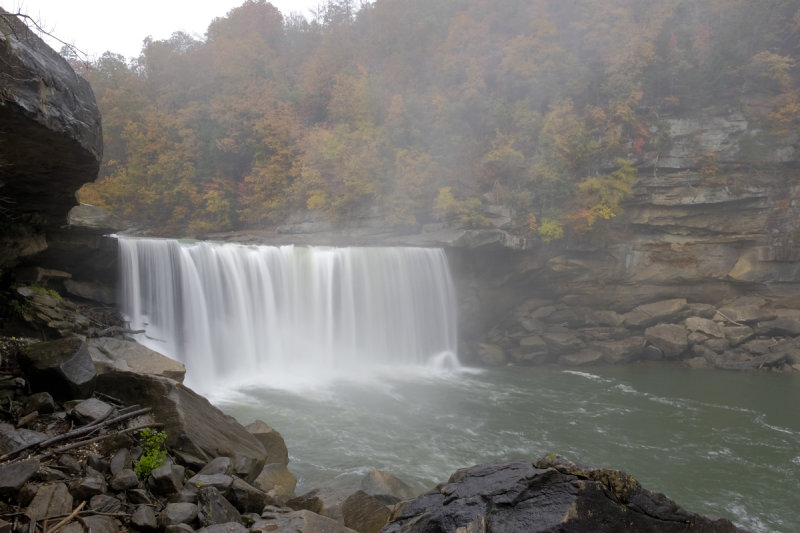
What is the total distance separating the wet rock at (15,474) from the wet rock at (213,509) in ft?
4.77

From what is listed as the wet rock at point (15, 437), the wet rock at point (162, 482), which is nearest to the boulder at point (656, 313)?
the wet rock at point (162, 482)

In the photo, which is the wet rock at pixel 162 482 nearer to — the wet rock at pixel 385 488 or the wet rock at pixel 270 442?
the wet rock at pixel 385 488

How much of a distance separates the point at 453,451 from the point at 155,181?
26307 millimetres

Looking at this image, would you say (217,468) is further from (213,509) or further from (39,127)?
(39,127)

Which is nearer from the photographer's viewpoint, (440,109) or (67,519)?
(67,519)

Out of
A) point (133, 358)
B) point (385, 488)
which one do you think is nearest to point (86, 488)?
point (385, 488)

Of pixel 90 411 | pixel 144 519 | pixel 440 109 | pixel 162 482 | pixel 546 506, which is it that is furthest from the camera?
pixel 440 109

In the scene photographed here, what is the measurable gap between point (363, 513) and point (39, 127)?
642cm

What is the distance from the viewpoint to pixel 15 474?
4105mm

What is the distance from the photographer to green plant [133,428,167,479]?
16.7 feet

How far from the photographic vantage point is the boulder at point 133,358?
9.52m

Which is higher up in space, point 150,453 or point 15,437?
point 15,437

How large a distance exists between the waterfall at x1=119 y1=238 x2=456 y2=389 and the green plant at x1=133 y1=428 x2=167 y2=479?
9.20 m

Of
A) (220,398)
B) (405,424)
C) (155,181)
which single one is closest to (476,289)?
(405,424)
